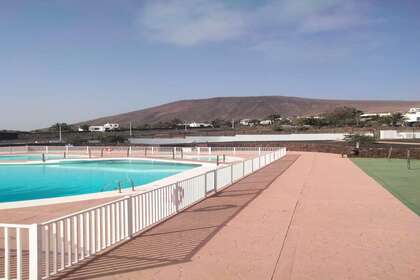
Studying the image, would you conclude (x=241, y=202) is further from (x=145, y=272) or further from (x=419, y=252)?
(x=145, y=272)

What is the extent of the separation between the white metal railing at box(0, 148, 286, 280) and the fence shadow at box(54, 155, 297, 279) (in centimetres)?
15

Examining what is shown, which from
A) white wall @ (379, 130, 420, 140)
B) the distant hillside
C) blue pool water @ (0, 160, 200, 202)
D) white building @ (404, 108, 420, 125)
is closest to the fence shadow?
blue pool water @ (0, 160, 200, 202)

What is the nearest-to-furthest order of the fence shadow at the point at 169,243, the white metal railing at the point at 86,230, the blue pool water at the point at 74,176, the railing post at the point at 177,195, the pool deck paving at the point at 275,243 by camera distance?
the white metal railing at the point at 86,230
the pool deck paving at the point at 275,243
the fence shadow at the point at 169,243
the railing post at the point at 177,195
the blue pool water at the point at 74,176

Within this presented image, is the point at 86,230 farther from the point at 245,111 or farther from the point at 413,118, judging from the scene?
the point at 245,111

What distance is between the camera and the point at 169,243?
6816mm

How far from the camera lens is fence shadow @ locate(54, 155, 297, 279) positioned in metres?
5.58

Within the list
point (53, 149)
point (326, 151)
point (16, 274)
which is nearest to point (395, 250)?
point (16, 274)

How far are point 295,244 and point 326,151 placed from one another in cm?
2936

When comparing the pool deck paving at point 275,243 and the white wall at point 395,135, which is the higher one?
the white wall at point 395,135

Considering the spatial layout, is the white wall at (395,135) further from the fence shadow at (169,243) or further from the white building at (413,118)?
the fence shadow at (169,243)

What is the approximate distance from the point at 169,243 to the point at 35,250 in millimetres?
2422

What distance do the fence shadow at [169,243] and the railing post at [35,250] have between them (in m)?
0.44

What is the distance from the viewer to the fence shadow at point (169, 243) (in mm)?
5578

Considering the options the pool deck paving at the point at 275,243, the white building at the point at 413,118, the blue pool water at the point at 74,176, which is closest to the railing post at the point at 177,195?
the pool deck paving at the point at 275,243
